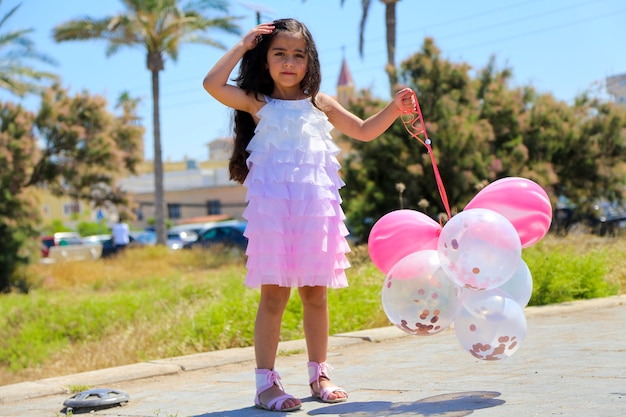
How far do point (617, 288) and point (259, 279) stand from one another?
209 inches

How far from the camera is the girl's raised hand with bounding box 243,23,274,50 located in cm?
393

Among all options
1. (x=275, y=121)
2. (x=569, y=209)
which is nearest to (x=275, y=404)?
(x=275, y=121)

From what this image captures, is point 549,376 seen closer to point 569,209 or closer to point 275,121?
point 275,121

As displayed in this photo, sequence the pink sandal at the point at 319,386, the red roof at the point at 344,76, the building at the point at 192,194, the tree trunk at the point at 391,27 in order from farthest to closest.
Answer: the red roof at the point at 344,76 < the building at the point at 192,194 < the tree trunk at the point at 391,27 < the pink sandal at the point at 319,386

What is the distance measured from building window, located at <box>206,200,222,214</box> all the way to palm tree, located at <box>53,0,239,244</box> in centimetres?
3181

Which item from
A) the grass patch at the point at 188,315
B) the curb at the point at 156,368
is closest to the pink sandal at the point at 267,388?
the curb at the point at 156,368

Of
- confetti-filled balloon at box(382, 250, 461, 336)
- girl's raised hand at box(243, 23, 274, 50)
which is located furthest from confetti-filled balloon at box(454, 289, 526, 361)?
girl's raised hand at box(243, 23, 274, 50)

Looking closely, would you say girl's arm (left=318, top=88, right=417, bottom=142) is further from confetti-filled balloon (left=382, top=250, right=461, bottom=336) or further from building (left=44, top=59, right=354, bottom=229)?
building (left=44, top=59, right=354, bottom=229)

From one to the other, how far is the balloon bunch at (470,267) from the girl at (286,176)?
270mm

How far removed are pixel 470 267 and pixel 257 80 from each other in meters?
1.32

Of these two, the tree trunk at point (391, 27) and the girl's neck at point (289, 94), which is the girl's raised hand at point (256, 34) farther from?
the tree trunk at point (391, 27)

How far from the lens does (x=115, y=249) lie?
27.7m

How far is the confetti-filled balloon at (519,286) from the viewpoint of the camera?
12.4ft

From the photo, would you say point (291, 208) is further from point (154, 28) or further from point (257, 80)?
point (154, 28)
